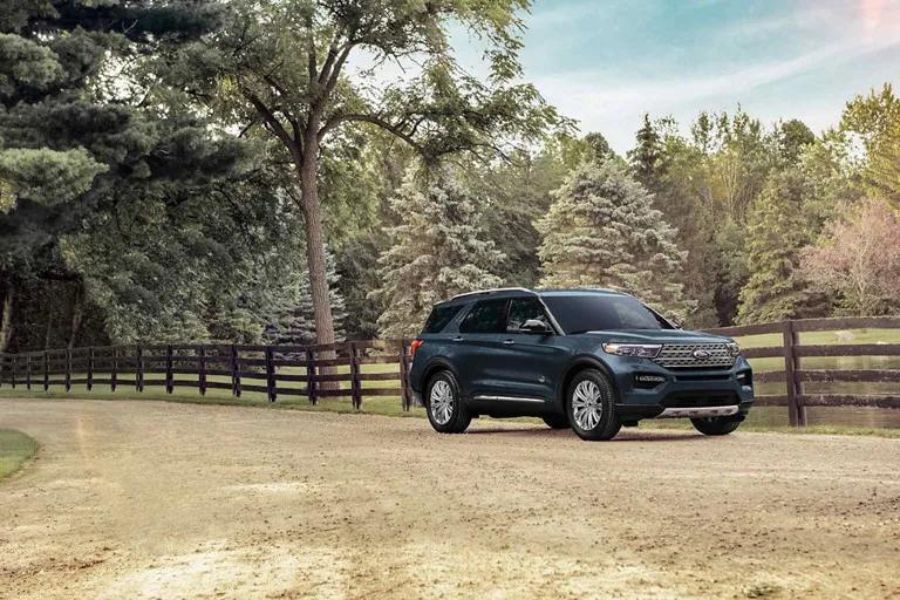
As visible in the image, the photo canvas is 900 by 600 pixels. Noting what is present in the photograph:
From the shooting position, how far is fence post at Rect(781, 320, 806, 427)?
47.7 feet

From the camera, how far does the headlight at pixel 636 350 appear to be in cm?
1308

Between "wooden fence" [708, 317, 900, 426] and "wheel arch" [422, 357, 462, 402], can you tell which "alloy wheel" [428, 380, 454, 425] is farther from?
"wooden fence" [708, 317, 900, 426]

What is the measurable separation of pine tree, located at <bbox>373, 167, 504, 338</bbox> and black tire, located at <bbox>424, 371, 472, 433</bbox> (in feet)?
146

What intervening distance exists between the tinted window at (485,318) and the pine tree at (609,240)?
138 feet

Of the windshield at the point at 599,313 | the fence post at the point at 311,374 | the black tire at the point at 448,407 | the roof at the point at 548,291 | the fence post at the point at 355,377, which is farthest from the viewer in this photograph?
the fence post at the point at 311,374

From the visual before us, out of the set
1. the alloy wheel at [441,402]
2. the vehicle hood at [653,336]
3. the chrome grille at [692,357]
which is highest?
the vehicle hood at [653,336]

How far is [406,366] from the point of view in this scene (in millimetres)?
20469

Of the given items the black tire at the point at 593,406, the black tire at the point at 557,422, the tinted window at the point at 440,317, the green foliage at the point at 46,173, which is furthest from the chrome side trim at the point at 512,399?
the green foliage at the point at 46,173

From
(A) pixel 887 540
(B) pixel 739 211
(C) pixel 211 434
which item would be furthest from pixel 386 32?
(B) pixel 739 211

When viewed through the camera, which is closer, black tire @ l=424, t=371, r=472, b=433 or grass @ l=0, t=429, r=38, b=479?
grass @ l=0, t=429, r=38, b=479

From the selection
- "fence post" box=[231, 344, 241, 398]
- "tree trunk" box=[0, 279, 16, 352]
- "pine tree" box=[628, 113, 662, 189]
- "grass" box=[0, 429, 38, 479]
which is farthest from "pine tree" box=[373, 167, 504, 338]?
"grass" box=[0, 429, 38, 479]

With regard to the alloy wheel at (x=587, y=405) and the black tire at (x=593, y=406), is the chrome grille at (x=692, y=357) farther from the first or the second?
the alloy wheel at (x=587, y=405)

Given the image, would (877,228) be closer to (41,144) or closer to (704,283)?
(704,283)

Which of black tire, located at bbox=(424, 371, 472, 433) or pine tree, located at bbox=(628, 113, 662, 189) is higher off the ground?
pine tree, located at bbox=(628, 113, 662, 189)
